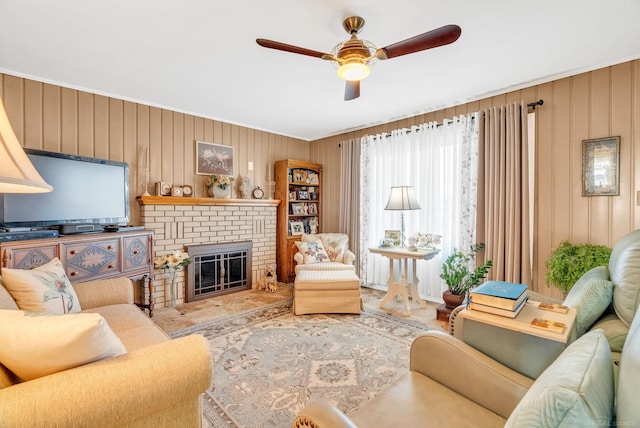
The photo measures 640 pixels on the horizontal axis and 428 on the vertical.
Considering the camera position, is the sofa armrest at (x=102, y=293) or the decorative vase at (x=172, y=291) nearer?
the sofa armrest at (x=102, y=293)

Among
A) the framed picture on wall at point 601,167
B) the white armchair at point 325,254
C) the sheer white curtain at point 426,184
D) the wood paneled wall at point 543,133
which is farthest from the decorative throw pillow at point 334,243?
the framed picture on wall at point 601,167

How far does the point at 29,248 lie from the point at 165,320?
1.35 meters

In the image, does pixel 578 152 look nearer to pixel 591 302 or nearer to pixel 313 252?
pixel 591 302

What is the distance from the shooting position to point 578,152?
109 inches

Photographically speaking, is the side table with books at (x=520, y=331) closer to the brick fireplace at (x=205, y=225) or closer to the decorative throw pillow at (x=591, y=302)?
the decorative throw pillow at (x=591, y=302)

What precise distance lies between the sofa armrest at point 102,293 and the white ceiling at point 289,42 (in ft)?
5.96

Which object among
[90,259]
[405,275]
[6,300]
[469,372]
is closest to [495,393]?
[469,372]

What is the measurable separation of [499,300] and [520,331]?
0.13m

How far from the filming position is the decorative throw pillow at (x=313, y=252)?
155 inches

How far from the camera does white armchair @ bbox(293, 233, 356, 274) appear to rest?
3.76 metres

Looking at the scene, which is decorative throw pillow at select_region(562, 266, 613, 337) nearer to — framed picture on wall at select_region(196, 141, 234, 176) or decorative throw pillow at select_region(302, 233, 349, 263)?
decorative throw pillow at select_region(302, 233, 349, 263)

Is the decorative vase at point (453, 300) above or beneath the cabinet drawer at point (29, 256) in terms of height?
beneath

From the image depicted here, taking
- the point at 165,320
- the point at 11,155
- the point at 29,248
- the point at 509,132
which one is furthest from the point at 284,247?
the point at 11,155

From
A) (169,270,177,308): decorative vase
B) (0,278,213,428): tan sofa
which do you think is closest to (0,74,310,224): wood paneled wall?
(169,270,177,308): decorative vase
